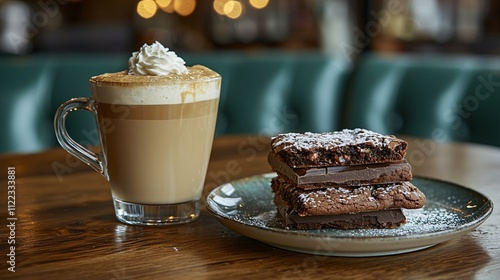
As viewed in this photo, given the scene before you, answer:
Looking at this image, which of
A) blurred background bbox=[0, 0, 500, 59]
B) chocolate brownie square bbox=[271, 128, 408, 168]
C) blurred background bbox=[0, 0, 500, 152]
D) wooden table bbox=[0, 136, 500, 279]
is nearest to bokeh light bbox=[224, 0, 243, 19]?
blurred background bbox=[0, 0, 500, 59]

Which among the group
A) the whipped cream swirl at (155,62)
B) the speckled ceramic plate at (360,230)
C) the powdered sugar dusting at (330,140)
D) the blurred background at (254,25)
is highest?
the whipped cream swirl at (155,62)

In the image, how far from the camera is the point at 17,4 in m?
6.63

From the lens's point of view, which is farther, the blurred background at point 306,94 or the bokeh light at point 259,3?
the bokeh light at point 259,3

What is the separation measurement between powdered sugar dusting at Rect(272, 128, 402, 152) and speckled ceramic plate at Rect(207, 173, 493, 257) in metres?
0.10

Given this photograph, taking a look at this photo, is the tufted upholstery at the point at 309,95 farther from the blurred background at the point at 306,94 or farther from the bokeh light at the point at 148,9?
the bokeh light at the point at 148,9

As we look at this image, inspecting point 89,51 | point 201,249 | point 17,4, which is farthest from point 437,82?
point 17,4

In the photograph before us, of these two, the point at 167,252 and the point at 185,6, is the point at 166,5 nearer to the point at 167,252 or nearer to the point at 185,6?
the point at 185,6

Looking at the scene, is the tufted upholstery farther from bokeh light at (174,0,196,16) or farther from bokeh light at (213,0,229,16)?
bokeh light at (174,0,196,16)

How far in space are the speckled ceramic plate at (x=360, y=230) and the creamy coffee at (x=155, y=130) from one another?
62 millimetres

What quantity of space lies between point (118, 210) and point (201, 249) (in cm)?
19

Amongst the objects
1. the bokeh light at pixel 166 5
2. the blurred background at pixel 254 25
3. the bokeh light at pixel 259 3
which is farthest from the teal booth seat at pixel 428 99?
the bokeh light at pixel 166 5

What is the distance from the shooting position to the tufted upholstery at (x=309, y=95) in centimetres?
219

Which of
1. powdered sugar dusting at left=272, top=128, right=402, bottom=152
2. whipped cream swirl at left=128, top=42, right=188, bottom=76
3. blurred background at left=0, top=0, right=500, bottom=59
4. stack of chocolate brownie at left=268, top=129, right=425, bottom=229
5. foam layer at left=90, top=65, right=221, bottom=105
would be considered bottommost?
blurred background at left=0, top=0, right=500, bottom=59

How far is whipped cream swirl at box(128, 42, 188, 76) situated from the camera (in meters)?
0.88
